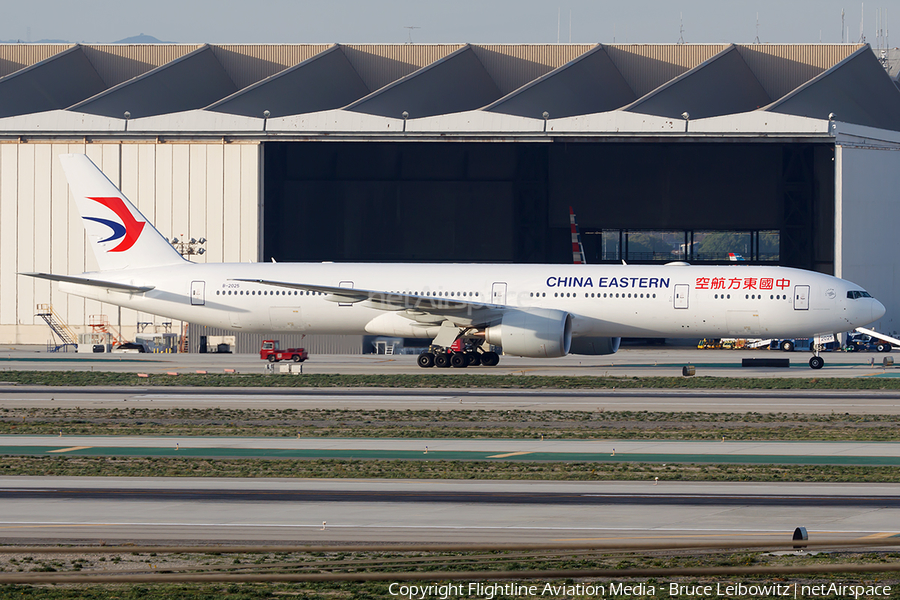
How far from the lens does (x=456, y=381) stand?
40.0 meters

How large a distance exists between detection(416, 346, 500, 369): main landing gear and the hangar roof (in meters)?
24.8

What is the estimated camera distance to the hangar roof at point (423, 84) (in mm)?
67438

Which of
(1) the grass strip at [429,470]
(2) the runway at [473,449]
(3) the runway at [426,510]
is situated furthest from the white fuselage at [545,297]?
(3) the runway at [426,510]

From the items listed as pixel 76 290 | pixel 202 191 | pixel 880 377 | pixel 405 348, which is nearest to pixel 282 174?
pixel 202 191

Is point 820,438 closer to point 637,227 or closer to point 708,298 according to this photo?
point 708,298

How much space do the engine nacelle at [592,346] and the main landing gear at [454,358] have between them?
158 inches

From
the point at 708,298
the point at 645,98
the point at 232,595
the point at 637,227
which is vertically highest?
the point at 645,98

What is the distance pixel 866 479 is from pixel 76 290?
38707 millimetres

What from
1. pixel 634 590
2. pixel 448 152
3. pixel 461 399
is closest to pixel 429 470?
pixel 634 590

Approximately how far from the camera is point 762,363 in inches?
1922

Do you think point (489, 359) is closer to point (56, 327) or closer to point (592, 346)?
point (592, 346)

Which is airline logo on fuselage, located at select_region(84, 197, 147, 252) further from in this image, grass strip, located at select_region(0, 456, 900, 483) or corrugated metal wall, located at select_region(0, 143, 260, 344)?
grass strip, located at select_region(0, 456, 900, 483)

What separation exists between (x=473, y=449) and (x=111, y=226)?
102 ft

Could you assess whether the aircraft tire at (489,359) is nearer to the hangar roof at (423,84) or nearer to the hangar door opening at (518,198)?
the hangar roof at (423,84)
